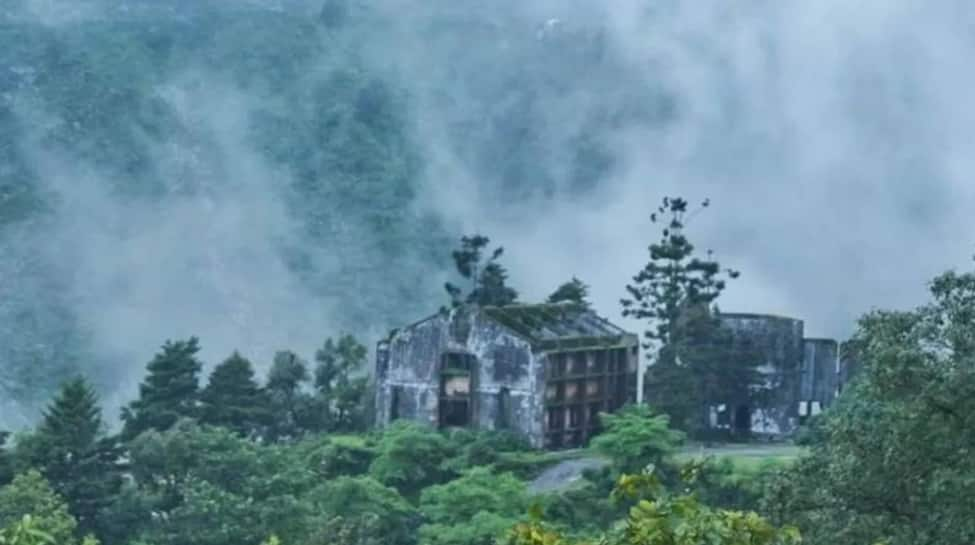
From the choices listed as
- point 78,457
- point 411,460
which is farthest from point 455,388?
point 78,457

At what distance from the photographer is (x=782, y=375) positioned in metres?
43.7

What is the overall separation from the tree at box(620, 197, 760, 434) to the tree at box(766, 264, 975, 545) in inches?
969

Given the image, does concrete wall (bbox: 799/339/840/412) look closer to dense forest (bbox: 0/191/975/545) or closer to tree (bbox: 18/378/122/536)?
dense forest (bbox: 0/191/975/545)

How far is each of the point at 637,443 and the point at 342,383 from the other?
33.6 ft

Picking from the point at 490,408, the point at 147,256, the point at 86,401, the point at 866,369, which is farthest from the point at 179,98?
the point at 866,369

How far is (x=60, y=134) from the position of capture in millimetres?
63688

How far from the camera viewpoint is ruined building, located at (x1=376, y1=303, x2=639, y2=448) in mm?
41906

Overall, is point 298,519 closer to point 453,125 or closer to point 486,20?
point 453,125

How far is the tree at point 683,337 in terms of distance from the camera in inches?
1640

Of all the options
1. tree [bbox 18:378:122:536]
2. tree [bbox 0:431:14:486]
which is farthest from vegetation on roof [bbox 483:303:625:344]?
tree [bbox 0:431:14:486]

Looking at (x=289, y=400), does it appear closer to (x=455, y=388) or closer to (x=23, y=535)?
(x=455, y=388)

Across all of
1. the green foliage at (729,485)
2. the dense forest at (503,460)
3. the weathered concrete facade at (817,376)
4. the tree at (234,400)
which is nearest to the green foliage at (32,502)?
the dense forest at (503,460)

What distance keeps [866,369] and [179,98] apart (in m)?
53.6

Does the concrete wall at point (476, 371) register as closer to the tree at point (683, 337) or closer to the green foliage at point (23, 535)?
the tree at point (683, 337)
